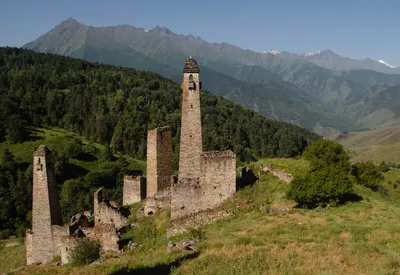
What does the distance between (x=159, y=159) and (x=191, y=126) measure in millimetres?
7870

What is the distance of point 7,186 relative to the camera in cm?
8762

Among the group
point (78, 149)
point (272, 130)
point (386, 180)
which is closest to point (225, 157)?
point (386, 180)

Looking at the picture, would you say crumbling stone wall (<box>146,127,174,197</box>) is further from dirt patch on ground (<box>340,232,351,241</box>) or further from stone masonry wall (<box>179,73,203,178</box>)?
dirt patch on ground (<box>340,232,351,241</box>)

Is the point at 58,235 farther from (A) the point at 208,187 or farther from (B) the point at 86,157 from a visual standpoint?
(B) the point at 86,157

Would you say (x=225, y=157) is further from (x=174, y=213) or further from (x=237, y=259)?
(x=237, y=259)

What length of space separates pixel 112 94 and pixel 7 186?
276 ft

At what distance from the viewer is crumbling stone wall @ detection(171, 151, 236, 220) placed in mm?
26281

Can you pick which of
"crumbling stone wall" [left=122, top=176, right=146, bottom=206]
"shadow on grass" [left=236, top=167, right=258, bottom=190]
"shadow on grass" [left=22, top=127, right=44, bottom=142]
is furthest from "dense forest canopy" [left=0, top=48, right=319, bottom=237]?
"shadow on grass" [left=236, top=167, right=258, bottom=190]

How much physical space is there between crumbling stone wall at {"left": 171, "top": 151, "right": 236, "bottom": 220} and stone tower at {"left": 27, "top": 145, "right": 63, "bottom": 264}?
10.2 m

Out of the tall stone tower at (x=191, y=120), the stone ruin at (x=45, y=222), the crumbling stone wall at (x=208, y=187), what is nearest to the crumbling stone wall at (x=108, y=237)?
the stone ruin at (x=45, y=222)

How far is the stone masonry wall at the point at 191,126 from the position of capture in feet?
94.1

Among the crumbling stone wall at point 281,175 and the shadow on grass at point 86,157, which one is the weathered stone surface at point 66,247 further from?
the shadow on grass at point 86,157

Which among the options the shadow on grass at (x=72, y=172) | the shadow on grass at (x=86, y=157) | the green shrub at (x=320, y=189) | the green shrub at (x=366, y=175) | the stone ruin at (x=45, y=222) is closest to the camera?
the green shrub at (x=320, y=189)

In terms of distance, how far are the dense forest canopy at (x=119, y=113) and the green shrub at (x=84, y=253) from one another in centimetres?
8380
